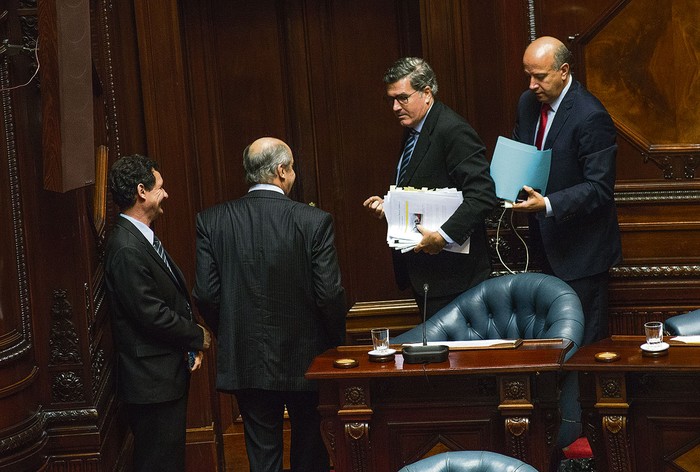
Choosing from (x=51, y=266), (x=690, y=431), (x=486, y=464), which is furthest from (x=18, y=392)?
(x=690, y=431)

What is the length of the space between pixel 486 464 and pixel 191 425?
9.45 ft

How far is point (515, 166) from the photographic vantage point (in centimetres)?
514

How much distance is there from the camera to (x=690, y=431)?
4.00m

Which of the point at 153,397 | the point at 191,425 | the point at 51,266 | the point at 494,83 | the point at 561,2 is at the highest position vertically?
the point at 561,2

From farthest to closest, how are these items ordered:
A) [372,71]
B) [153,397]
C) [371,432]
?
[372,71], [153,397], [371,432]

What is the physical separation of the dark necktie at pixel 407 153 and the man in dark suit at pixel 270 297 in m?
0.66

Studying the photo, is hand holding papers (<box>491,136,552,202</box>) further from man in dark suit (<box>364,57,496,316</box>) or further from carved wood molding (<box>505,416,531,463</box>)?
carved wood molding (<box>505,416,531,463</box>)

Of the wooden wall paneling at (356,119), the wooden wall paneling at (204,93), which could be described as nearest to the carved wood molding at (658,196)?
the wooden wall paneling at (356,119)

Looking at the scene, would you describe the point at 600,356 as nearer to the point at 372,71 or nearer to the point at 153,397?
the point at 153,397

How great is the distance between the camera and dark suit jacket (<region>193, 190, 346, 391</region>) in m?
4.72

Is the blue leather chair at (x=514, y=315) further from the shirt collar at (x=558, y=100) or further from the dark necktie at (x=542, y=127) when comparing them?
the shirt collar at (x=558, y=100)

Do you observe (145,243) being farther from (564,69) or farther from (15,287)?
(564,69)

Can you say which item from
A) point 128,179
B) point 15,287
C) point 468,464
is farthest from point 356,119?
point 468,464

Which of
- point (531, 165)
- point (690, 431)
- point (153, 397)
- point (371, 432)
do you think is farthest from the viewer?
point (531, 165)
